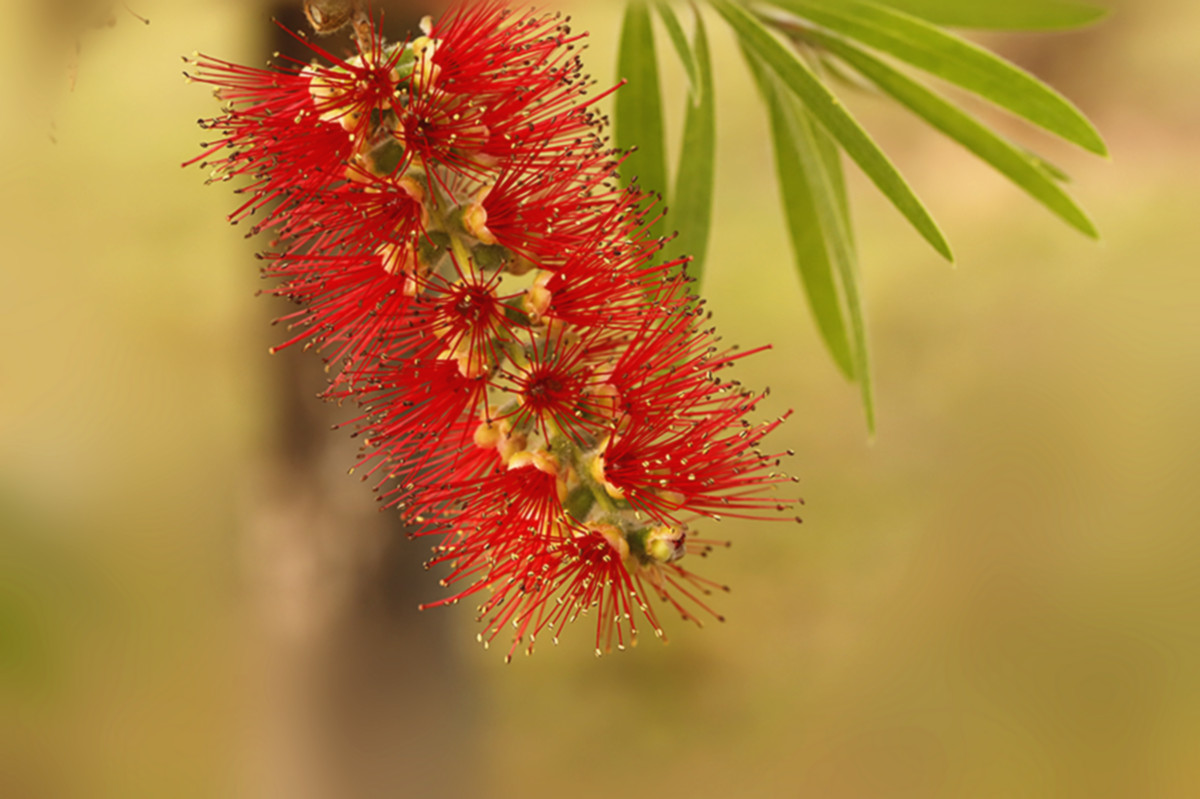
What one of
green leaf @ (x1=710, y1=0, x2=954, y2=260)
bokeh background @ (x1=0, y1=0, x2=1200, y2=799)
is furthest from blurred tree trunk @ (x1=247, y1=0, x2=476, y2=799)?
green leaf @ (x1=710, y1=0, x2=954, y2=260)

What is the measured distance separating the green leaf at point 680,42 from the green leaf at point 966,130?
14 centimetres

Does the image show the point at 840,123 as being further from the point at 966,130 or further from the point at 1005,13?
the point at 1005,13

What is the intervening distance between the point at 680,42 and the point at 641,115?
0.43 ft

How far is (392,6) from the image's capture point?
778 millimetres

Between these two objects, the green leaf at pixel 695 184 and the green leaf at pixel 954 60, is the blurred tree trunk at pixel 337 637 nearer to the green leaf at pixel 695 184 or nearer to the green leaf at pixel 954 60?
the green leaf at pixel 695 184

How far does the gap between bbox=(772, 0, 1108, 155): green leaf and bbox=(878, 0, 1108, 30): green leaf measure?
15 centimetres

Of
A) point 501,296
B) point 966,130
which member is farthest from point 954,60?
point 501,296

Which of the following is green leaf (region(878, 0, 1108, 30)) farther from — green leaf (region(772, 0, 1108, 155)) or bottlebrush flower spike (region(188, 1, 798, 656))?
bottlebrush flower spike (region(188, 1, 798, 656))

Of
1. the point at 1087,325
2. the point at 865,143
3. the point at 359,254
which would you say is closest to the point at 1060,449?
the point at 1087,325

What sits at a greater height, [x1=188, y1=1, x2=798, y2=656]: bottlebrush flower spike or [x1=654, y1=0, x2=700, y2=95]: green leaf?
[x1=654, y1=0, x2=700, y2=95]: green leaf

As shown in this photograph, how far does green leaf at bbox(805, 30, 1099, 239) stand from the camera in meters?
0.60

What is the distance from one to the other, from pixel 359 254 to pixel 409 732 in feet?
3.67

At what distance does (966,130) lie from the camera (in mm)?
613

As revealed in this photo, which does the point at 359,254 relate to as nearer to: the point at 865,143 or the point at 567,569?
the point at 567,569
